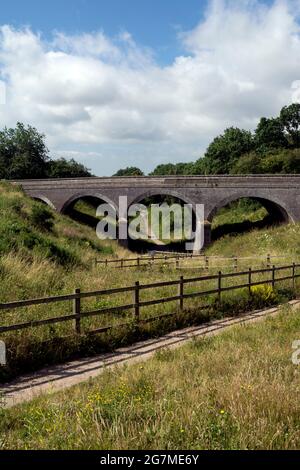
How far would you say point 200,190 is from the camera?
44312mm

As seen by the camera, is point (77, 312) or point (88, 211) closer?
point (77, 312)

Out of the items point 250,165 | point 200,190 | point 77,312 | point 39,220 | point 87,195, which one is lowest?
point 77,312

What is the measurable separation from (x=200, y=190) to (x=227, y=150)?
36.2 meters

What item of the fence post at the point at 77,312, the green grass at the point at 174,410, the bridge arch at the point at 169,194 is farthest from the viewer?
the bridge arch at the point at 169,194

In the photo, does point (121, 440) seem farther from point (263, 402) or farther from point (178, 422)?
point (263, 402)

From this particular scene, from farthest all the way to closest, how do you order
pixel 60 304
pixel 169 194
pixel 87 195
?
pixel 87 195 → pixel 169 194 → pixel 60 304

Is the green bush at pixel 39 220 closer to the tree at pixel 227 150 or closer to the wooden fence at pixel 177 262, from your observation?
the wooden fence at pixel 177 262

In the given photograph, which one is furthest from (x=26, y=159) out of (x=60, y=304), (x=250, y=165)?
(x=60, y=304)

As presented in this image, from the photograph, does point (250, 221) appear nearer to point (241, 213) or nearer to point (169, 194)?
point (241, 213)

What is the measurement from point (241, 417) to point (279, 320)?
21.8ft

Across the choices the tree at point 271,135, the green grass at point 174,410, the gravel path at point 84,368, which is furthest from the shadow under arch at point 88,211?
the green grass at point 174,410

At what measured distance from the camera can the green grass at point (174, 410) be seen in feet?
14.1

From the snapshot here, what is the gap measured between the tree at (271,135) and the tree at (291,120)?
0.94 meters

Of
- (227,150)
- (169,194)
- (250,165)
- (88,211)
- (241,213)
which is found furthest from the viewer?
(227,150)
